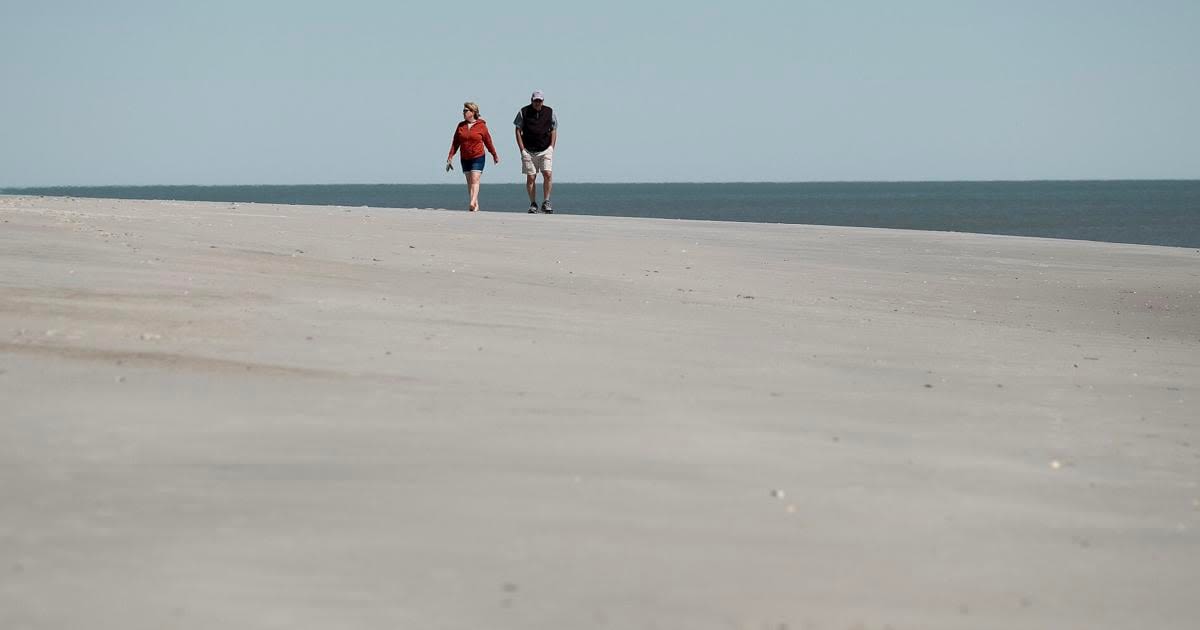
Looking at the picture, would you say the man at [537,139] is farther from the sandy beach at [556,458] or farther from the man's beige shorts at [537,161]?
the sandy beach at [556,458]

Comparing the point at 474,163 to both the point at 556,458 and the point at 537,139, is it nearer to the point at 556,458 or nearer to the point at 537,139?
the point at 537,139

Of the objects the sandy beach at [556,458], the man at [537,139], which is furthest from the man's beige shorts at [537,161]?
the sandy beach at [556,458]

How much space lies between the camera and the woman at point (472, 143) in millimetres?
15953

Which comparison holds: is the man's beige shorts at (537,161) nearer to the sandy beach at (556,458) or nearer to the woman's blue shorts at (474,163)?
the woman's blue shorts at (474,163)

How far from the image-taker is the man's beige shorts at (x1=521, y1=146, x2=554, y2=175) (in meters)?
16.2

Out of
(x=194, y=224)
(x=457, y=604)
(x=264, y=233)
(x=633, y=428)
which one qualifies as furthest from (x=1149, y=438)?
(x=194, y=224)

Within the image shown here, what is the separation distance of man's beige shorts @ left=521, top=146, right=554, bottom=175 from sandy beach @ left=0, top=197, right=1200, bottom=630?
A: 8.52m

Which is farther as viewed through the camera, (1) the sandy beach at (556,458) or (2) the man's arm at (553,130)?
(2) the man's arm at (553,130)

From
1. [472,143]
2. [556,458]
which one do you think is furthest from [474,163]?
[556,458]

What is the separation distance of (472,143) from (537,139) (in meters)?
0.78

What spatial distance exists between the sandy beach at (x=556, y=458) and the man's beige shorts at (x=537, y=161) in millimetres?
8518

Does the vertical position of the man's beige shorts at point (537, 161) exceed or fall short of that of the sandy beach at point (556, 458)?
it exceeds it

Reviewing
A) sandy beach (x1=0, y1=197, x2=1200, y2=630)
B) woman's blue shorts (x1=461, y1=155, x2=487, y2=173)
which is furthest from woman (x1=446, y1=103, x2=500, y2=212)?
sandy beach (x1=0, y1=197, x2=1200, y2=630)

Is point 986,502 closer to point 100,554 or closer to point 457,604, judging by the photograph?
point 457,604
